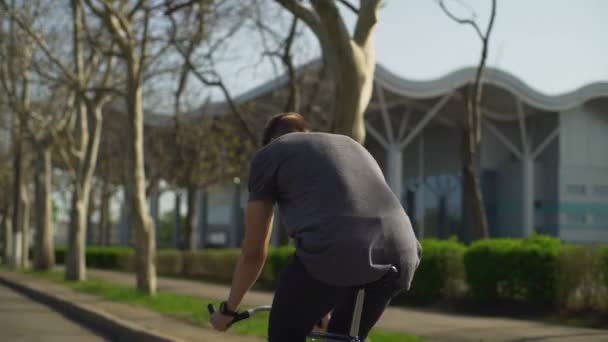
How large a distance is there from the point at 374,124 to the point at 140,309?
44447 millimetres

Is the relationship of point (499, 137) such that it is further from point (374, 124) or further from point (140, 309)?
point (140, 309)

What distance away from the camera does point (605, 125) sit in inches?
2149

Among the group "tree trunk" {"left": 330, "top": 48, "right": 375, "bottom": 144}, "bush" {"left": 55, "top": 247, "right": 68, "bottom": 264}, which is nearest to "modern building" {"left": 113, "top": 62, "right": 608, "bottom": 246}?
"bush" {"left": 55, "top": 247, "right": 68, "bottom": 264}

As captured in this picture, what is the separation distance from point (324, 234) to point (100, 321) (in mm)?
10846

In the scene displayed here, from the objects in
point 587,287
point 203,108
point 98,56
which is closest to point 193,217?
point 203,108

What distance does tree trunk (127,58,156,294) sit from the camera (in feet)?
58.3

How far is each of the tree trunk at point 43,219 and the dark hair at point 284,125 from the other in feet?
98.5

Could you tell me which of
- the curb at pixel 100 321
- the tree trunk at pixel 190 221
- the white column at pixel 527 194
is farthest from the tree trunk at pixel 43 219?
the white column at pixel 527 194

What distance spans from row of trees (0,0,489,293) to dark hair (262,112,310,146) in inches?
281

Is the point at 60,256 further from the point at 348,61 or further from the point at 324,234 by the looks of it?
the point at 324,234

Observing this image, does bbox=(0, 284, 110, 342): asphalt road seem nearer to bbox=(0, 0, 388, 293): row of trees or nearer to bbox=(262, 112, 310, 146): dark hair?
bbox=(0, 0, 388, 293): row of trees

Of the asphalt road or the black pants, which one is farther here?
the asphalt road

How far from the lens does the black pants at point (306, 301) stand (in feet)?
9.87

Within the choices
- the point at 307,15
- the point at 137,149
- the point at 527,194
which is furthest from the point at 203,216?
the point at 307,15
